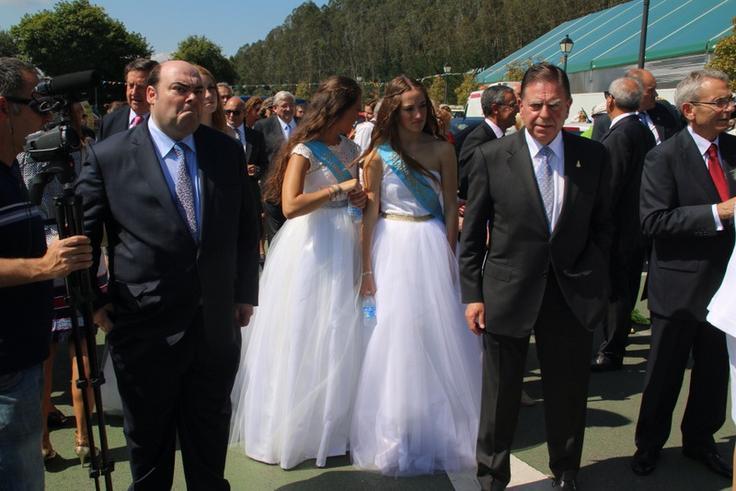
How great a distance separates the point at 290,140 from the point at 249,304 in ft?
3.77

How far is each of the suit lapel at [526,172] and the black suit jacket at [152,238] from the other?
128cm

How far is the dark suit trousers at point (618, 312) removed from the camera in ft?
15.7

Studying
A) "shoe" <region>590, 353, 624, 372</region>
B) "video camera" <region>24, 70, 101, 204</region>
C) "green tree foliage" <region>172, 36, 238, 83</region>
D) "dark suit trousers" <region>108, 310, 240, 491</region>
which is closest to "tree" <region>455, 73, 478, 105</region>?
"shoe" <region>590, 353, 624, 372</region>

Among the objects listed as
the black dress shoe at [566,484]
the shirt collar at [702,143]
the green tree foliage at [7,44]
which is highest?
the green tree foliage at [7,44]

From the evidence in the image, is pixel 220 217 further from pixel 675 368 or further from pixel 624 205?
pixel 624 205

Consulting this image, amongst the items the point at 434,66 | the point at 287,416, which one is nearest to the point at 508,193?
the point at 287,416

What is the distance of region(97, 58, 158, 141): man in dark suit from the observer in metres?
4.73

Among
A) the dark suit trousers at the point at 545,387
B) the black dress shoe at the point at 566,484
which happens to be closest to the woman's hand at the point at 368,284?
the dark suit trousers at the point at 545,387

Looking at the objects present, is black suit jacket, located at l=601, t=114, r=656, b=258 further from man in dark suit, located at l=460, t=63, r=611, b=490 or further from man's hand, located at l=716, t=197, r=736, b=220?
man in dark suit, located at l=460, t=63, r=611, b=490

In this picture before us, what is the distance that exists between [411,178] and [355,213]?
39 centimetres

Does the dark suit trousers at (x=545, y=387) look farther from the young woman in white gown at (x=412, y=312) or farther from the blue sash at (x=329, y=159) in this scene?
the blue sash at (x=329, y=159)

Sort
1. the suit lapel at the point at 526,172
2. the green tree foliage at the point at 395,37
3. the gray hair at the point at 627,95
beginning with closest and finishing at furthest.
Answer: the suit lapel at the point at 526,172 < the gray hair at the point at 627,95 < the green tree foliage at the point at 395,37

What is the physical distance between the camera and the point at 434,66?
77.9 meters

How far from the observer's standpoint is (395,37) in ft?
340
